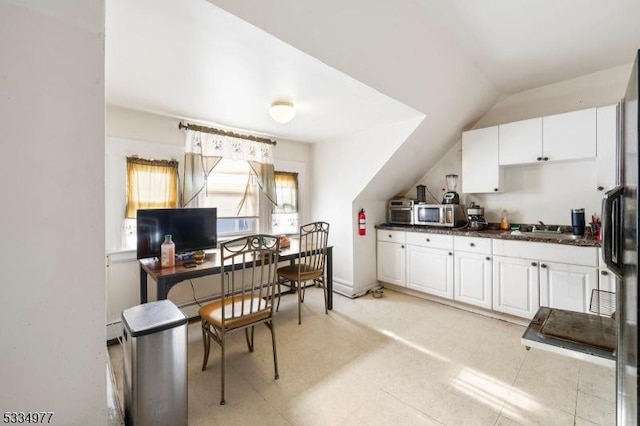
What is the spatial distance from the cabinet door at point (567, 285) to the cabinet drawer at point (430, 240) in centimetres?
88

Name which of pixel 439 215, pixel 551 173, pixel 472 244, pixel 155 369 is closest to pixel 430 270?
pixel 472 244

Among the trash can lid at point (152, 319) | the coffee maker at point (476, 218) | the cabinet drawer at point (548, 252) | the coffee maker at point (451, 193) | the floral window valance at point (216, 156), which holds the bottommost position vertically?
the trash can lid at point (152, 319)

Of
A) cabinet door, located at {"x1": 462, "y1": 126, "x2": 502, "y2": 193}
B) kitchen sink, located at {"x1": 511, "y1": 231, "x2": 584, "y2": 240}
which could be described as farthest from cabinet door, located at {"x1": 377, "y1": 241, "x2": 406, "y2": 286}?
kitchen sink, located at {"x1": 511, "y1": 231, "x2": 584, "y2": 240}

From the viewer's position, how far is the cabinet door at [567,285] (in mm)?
2340

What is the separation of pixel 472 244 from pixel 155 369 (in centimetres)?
309

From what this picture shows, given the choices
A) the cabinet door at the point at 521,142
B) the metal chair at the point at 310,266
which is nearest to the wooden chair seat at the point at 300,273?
the metal chair at the point at 310,266

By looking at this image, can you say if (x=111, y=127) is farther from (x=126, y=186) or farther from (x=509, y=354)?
(x=509, y=354)

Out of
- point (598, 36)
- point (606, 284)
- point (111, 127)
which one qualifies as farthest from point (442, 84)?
point (111, 127)

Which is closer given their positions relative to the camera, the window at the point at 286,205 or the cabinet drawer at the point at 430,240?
the cabinet drawer at the point at 430,240

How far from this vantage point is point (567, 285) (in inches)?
96.0

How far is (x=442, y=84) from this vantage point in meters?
2.53

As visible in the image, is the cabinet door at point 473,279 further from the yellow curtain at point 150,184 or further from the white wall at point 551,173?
the yellow curtain at point 150,184

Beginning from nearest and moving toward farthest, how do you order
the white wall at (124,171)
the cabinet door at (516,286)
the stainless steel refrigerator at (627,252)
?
1. the stainless steel refrigerator at (627,252)
2. the white wall at (124,171)
3. the cabinet door at (516,286)

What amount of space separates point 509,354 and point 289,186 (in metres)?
3.10
